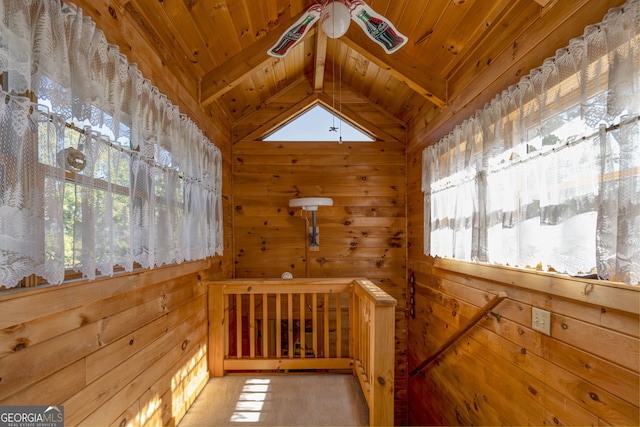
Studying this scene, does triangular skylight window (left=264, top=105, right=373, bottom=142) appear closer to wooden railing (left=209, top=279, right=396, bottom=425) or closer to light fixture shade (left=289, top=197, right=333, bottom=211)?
light fixture shade (left=289, top=197, right=333, bottom=211)

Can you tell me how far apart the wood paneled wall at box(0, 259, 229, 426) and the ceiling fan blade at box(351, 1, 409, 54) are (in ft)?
6.25

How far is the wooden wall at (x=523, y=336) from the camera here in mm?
1217

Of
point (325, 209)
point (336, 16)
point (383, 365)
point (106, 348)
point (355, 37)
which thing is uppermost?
point (355, 37)

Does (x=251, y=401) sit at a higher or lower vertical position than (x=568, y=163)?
lower

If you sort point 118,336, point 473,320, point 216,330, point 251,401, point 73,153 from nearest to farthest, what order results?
point 73,153, point 118,336, point 473,320, point 251,401, point 216,330

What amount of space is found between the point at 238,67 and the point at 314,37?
947 millimetres

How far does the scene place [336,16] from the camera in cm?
173

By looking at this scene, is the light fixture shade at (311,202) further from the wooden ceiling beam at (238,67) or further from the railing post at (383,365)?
the railing post at (383,365)

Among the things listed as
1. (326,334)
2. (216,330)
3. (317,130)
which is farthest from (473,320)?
(317,130)

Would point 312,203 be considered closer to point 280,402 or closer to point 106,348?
point 280,402

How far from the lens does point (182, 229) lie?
199 cm

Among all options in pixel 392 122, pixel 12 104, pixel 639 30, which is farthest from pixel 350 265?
pixel 12 104

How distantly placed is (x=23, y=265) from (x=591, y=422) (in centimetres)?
218

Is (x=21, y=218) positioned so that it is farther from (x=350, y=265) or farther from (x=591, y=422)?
(x=350, y=265)
